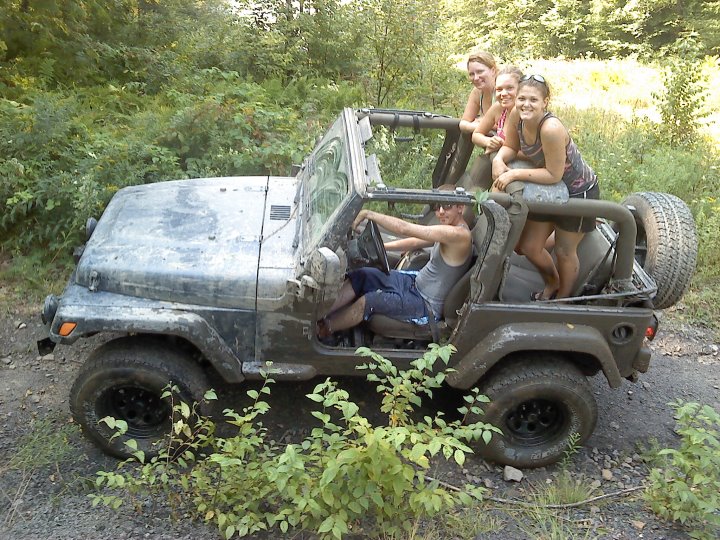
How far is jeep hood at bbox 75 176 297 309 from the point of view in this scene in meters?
3.39

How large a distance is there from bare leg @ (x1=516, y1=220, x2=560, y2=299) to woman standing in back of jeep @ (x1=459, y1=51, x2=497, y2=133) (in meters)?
1.07

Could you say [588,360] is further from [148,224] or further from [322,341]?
[148,224]

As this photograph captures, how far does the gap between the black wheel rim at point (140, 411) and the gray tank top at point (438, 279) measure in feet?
5.28

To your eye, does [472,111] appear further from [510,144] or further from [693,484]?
[693,484]

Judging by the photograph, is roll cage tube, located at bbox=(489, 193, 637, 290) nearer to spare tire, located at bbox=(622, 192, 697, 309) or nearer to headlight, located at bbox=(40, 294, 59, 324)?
spare tire, located at bbox=(622, 192, 697, 309)

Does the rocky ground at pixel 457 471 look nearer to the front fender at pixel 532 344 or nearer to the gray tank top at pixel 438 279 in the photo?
the front fender at pixel 532 344

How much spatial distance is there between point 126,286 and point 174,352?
1.44 ft

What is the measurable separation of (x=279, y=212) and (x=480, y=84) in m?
1.68

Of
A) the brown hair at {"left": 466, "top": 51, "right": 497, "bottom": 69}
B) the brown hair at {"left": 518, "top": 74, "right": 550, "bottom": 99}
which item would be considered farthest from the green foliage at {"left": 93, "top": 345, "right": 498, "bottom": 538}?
the brown hair at {"left": 466, "top": 51, "right": 497, "bottom": 69}

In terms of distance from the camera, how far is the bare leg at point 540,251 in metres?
3.67

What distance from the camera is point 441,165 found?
5051mm

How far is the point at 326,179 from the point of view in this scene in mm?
3674

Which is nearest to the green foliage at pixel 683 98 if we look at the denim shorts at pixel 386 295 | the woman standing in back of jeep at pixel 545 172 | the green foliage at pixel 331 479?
the woman standing in back of jeep at pixel 545 172

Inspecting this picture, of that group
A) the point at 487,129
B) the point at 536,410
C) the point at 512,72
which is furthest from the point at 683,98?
the point at 536,410
